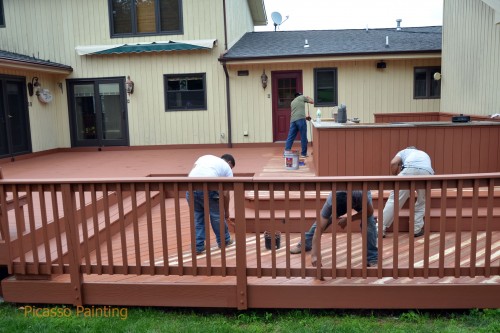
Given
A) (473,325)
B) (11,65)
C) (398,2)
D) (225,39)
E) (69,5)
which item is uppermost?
(398,2)

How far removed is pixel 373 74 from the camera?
11.6 meters

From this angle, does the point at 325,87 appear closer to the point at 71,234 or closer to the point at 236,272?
the point at 236,272

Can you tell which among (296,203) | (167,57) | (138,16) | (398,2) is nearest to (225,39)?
(167,57)

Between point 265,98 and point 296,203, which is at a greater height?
point 265,98

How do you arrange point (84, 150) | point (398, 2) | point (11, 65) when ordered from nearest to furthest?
point (11, 65), point (84, 150), point (398, 2)

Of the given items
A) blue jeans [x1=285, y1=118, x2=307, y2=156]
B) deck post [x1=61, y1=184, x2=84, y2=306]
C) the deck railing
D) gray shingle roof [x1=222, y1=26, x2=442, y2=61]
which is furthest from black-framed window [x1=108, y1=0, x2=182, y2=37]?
deck post [x1=61, y1=184, x2=84, y2=306]

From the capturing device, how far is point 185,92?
39.5ft

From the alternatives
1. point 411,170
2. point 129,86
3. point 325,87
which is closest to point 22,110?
point 129,86

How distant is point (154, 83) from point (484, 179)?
9.99 m

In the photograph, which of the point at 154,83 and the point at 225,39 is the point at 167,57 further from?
the point at 225,39

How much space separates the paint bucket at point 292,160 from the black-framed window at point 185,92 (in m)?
5.02

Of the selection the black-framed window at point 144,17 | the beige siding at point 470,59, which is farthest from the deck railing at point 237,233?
the black-framed window at point 144,17

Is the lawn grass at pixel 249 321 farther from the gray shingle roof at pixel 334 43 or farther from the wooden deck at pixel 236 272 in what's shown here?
the gray shingle roof at pixel 334 43

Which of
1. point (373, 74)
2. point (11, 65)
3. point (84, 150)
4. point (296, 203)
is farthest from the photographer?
point (84, 150)
